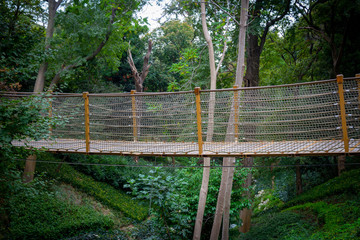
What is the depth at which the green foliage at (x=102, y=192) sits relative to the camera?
30.5 ft

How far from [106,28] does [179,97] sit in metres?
5.26

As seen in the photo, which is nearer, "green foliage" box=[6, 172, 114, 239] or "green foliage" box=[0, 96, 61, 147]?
"green foliage" box=[0, 96, 61, 147]

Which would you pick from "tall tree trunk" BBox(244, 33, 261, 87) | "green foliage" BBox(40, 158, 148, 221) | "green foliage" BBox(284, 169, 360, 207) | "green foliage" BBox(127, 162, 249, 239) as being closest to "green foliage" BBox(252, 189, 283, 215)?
"green foliage" BBox(284, 169, 360, 207)

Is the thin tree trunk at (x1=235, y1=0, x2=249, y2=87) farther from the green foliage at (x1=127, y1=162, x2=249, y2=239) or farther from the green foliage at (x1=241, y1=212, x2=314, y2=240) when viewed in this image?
the green foliage at (x1=241, y1=212, x2=314, y2=240)

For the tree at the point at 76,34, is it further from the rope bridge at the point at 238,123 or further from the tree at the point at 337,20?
the tree at the point at 337,20

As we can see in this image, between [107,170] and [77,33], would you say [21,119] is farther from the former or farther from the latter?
[107,170]

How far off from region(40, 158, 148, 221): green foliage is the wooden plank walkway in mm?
4934

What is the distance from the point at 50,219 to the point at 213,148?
5129mm

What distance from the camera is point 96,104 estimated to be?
15.6ft

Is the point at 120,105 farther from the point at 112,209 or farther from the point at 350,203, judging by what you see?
the point at 112,209

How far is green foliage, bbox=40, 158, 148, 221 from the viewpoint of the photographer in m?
9.29

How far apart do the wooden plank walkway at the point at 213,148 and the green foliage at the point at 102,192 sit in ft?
16.2

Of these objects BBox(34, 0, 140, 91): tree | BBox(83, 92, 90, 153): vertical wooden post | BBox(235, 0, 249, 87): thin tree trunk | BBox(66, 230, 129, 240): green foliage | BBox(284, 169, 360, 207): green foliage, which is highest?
BBox(34, 0, 140, 91): tree

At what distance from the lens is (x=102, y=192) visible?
985 centimetres
